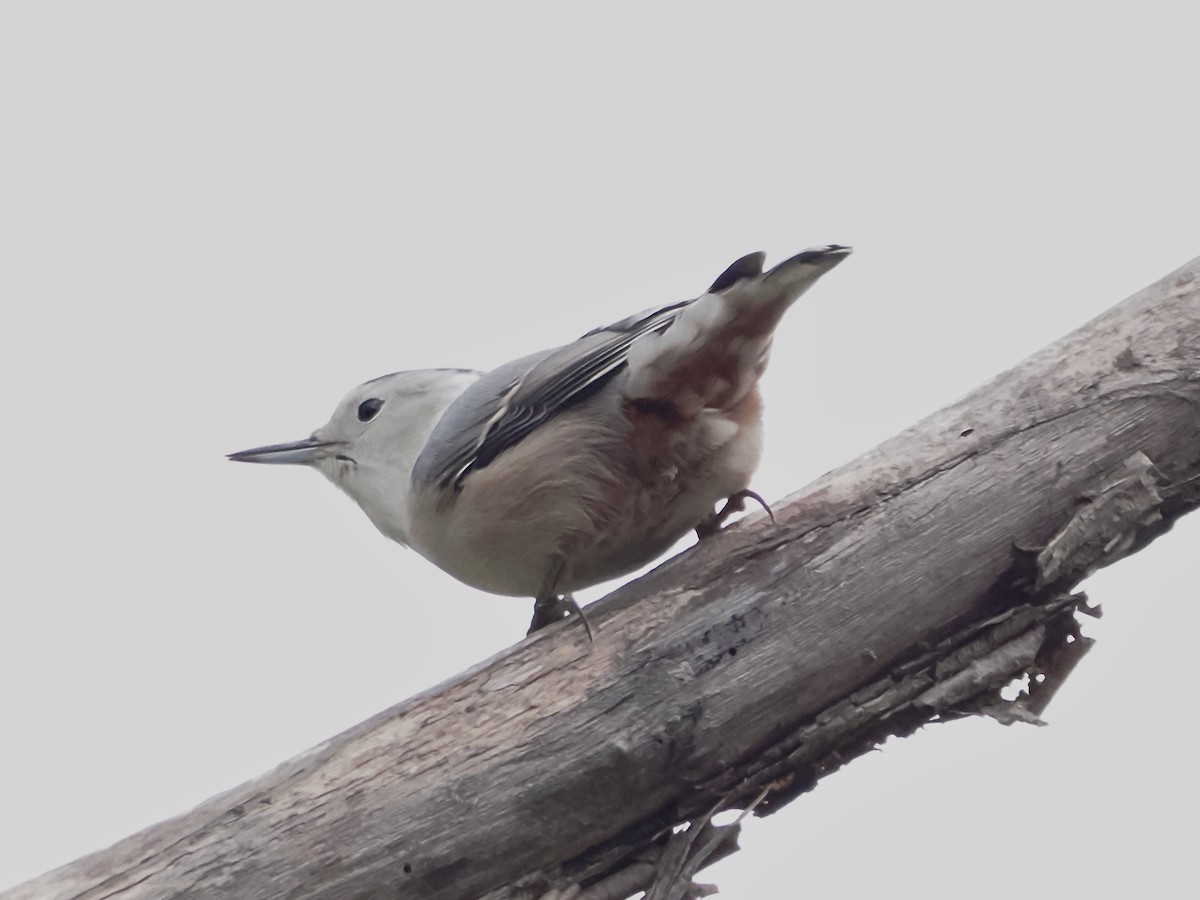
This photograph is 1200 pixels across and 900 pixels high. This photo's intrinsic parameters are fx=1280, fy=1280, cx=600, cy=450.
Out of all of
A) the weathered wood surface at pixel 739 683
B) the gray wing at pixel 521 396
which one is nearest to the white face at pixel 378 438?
the gray wing at pixel 521 396

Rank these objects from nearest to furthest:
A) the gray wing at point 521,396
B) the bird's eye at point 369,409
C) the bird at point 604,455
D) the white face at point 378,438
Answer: the bird at point 604,455, the gray wing at point 521,396, the white face at point 378,438, the bird's eye at point 369,409

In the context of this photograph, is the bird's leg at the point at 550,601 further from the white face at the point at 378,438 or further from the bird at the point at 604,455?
the white face at the point at 378,438

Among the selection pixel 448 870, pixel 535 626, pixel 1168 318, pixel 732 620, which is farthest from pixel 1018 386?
pixel 448 870

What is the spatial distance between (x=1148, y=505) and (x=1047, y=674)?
0.47 metres

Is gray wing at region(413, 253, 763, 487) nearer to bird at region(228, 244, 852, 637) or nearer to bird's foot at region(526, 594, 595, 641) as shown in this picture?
bird at region(228, 244, 852, 637)

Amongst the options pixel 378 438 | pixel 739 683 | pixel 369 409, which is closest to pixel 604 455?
pixel 739 683

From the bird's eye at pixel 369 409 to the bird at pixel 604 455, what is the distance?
83 cm

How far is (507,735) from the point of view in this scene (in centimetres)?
304

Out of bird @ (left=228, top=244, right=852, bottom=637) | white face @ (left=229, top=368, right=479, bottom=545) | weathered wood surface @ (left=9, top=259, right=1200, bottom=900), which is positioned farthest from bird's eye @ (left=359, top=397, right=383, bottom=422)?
weathered wood surface @ (left=9, top=259, right=1200, bottom=900)

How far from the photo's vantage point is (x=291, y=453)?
4898 mm

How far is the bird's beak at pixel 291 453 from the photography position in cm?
488

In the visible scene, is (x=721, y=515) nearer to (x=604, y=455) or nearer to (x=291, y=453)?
(x=604, y=455)

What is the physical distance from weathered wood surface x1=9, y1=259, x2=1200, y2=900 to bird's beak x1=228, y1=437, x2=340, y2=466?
1917 mm

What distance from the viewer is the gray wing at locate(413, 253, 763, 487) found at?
3668mm
